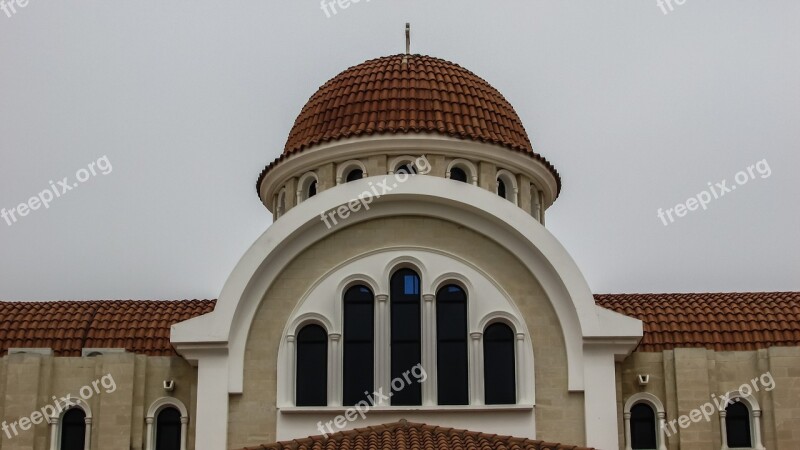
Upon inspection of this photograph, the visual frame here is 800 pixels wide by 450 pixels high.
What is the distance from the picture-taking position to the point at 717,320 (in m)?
24.8

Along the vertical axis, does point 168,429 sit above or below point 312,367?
below

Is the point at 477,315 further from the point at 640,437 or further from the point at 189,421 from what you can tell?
the point at 189,421

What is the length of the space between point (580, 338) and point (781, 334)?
4.26m

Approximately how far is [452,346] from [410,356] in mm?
749

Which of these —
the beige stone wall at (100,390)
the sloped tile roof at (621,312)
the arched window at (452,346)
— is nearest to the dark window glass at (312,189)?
the sloped tile roof at (621,312)

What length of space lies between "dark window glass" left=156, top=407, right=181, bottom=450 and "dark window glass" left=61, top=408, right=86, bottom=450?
4.35 feet

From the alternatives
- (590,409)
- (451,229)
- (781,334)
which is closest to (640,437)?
(590,409)

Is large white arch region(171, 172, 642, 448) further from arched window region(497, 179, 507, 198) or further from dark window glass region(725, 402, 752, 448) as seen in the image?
arched window region(497, 179, 507, 198)

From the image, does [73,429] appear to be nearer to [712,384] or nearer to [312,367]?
[312,367]

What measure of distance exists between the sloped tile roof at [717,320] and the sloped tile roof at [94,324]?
836 cm

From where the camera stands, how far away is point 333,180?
26.0 metres

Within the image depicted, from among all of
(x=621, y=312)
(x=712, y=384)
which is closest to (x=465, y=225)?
(x=621, y=312)

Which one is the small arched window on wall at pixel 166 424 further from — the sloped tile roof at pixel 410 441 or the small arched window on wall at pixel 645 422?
the small arched window on wall at pixel 645 422

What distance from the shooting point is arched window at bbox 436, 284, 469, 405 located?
22.7 m
